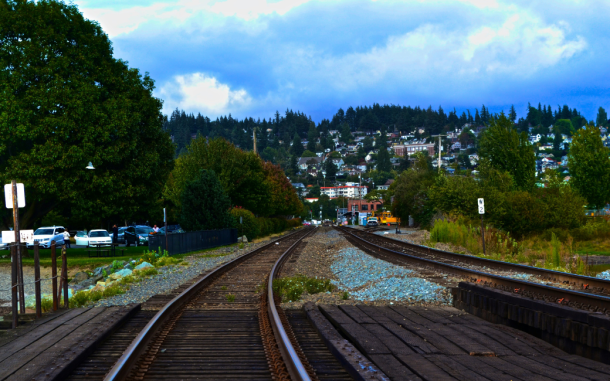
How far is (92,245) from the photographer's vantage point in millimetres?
39156

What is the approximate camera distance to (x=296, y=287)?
12.0m

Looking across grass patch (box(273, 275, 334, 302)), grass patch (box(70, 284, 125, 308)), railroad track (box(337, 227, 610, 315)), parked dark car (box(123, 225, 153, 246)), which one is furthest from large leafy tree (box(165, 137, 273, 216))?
grass patch (box(273, 275, 334, 302))

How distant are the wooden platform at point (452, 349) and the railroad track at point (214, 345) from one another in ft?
2.95

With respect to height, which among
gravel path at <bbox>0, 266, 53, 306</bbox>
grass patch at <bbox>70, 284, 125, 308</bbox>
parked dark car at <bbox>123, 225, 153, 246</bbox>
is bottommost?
gravel path at <bbox>0, 266, 53, 306</bbox>

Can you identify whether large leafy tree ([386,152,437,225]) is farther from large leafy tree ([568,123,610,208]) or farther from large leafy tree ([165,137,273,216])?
large leafy tree ([165,137,273,216])

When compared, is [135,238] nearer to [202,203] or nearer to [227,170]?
[227,170]

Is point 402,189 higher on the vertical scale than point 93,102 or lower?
lower

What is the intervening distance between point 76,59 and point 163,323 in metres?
24.6

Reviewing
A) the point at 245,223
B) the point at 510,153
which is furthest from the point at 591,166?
the point at 245,223

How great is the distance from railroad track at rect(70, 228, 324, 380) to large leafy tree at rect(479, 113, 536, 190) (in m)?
37.8

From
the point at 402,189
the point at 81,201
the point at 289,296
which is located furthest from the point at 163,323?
the point at 402,189

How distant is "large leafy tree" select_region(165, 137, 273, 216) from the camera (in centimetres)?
4534

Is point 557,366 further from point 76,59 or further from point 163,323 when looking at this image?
point 76,59

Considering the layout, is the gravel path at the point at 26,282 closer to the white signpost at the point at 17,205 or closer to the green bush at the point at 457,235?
the white signpost at the point at 17,205
